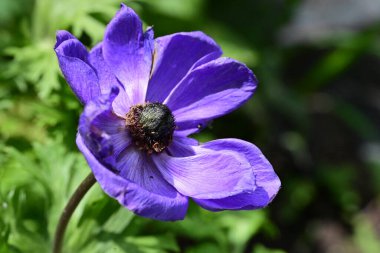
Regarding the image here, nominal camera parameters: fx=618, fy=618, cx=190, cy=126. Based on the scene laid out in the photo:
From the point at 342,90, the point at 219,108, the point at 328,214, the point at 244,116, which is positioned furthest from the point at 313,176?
the point at 219,108

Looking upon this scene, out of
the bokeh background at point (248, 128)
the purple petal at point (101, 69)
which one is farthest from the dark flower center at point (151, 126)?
the bokeh background at point (248, 128)

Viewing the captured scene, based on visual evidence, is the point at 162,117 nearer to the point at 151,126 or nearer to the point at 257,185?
the point at 151,126

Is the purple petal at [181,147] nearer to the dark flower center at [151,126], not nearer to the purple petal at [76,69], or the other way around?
the dark flower center at [151,126]

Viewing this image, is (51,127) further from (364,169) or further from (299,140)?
(364,169)

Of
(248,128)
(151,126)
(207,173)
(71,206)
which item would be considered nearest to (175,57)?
(151,126)

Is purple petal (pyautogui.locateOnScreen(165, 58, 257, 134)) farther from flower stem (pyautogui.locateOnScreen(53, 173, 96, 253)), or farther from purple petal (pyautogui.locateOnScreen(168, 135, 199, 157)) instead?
flower stem (pyautogui.locateOnScreen(53, 173, 96, 253))
